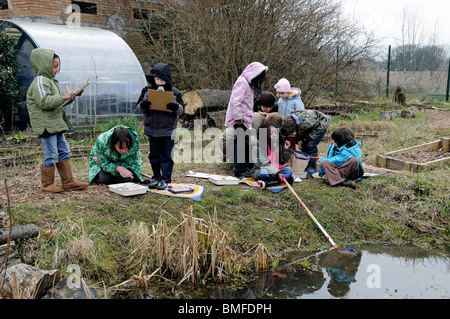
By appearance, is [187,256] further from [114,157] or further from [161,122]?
[114,157]

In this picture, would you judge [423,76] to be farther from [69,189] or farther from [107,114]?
[69,189]

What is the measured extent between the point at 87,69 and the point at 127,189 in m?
5.63

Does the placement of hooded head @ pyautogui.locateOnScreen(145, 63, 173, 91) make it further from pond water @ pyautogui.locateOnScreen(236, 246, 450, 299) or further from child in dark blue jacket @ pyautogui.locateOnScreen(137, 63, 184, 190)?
pond water @ pyautogui.locateOnScreen(236, 246, 450, 299)

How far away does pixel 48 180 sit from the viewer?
503 centimetres

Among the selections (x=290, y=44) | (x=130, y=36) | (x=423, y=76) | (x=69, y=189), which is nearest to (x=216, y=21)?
(x=290, y=44)

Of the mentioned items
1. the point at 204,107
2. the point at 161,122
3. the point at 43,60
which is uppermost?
the point at 43,60

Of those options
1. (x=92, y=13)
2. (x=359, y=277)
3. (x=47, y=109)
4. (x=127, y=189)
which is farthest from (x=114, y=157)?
(x=92, y=13)

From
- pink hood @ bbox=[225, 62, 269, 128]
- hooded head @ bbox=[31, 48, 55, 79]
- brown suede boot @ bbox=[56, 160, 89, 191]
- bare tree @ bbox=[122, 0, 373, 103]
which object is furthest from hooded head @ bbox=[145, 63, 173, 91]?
bare tree @ bbox=[122, 0, 373, 103]

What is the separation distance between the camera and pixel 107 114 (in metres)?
10.0

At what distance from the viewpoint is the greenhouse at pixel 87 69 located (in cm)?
951

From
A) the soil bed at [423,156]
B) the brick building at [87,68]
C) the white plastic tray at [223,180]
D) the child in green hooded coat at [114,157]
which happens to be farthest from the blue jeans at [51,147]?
the soil bed at [423,156]

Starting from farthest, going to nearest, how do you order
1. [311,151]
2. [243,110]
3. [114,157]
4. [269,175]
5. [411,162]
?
[411,162] → [311,151] → [243,110] → [269,175] → [114,157]

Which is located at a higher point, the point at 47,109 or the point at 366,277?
the point at 47,109

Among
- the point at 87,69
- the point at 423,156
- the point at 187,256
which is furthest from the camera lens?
the point at 87,69
